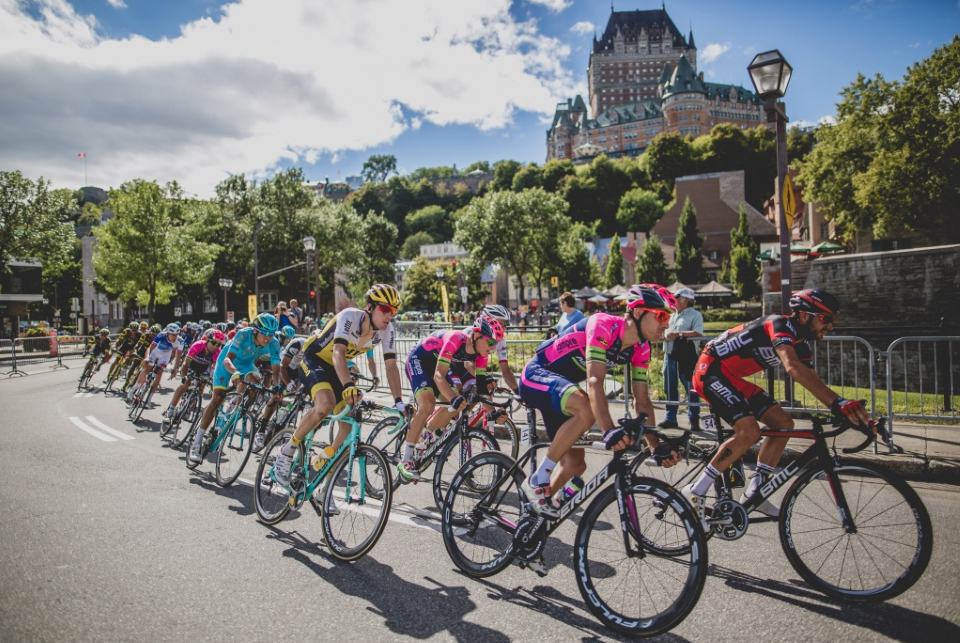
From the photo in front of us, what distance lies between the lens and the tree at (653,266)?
5347cm

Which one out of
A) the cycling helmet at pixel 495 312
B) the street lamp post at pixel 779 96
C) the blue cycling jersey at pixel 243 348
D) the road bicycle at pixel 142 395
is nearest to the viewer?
the cycling helmet at pixel 495 312

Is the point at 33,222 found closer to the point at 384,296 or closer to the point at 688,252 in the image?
the point at 384,296

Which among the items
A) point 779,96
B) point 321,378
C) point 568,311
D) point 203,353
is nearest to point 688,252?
point 568,311

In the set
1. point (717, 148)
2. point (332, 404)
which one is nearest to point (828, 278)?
point (332, 404)

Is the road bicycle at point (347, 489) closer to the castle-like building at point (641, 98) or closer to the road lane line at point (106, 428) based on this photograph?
the road lane line at point (106, 428)

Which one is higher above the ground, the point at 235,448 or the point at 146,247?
the point at 146,247

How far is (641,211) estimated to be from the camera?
→ 8806 centimetres

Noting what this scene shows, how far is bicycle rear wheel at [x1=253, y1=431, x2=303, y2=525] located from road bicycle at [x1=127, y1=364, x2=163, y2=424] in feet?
23.4

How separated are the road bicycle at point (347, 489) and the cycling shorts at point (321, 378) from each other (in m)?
0.34

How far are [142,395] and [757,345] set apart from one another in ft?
36.8

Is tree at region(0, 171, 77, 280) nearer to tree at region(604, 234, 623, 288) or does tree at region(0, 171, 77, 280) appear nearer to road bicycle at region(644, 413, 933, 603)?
road bicycle at region(644, 413, 933, 603)

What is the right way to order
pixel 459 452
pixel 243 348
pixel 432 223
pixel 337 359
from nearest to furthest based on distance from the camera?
1. pixel 337 359
2. pixel 459 452
3. pixel 243 348
4. pixel 432 223

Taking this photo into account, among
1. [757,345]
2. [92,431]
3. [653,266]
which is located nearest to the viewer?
[757,345]

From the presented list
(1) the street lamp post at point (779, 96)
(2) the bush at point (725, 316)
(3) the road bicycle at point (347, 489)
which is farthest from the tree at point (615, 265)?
(3) the road bicycle at point (347, 489)
